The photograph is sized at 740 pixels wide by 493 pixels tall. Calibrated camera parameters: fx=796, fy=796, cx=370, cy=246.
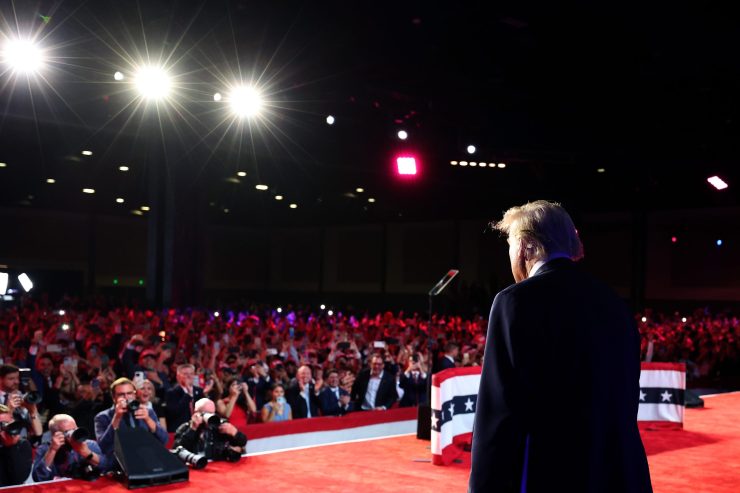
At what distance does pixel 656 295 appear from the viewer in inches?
1154

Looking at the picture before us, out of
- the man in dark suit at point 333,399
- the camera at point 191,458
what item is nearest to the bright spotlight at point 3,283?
the camera at point 191,458

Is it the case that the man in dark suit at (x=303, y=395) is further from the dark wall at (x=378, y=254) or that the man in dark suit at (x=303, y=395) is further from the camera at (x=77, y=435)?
the dark wall at (x=378, y=254)

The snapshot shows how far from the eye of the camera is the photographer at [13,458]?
6.47 meters

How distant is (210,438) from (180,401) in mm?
1214

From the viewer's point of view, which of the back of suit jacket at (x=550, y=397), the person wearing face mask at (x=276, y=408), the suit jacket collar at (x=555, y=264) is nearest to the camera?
the back of suit jacket at (x=550, y=397)

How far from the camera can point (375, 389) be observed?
11500 millimetres

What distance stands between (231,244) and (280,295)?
3.95 metres

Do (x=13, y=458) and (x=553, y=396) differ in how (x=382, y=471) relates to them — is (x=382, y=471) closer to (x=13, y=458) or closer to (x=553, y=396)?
(x=13, y=458)

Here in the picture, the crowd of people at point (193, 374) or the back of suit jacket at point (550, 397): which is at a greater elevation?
the back of suit jacket at point (550, 397)

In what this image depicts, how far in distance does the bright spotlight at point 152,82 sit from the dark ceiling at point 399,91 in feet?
0.82

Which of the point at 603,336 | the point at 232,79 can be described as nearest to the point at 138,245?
the point at 232,79

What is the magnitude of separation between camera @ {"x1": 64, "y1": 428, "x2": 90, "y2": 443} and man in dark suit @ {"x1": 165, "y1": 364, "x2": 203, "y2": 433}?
2212 mm

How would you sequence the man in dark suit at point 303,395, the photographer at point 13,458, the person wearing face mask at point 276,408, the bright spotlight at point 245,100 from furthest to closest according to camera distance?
1. the bright spotlight at point 245,100
2. the man in dark suit at point 303,395
3. the person wearing face mask at point 276,408
4. the photographer at point 13,458

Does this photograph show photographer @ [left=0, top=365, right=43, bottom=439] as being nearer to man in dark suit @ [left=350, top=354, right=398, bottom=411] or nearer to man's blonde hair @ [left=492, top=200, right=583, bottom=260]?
man in dark suit @ [left=350, top=354, right=398, bottom=411]
